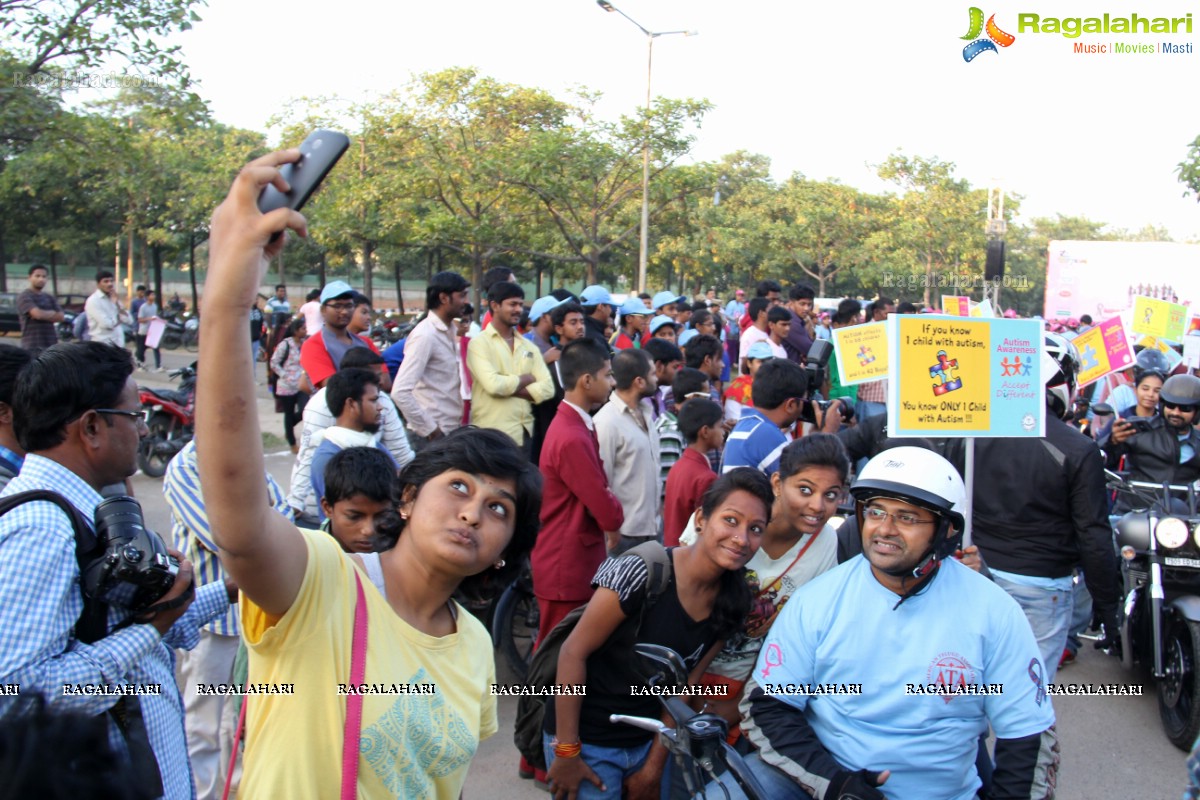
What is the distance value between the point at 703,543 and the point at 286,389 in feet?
27.2

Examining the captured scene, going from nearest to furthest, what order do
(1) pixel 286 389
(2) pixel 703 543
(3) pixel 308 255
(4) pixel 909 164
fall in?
(2) pixel 703 543 < (1) pixel 286 389 < (3) pixel 308 255 < (4) pixel 909 164

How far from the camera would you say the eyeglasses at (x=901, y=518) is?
8.80ft

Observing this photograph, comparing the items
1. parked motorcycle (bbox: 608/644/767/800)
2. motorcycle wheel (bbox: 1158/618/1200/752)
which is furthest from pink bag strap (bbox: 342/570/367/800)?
motorcycle wheel (bbox: 1158/618/1200/752)

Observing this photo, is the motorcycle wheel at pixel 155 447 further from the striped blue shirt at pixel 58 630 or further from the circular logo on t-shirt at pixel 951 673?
the circular logo on t-shirt at pixel 951 673

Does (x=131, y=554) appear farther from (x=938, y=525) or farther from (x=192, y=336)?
(x=192, y=336)

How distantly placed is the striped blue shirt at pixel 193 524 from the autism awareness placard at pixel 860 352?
3.93 metres

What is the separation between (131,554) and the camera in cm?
203

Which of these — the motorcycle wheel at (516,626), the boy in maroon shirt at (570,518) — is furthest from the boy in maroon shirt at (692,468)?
the motorcycle wheel at (516,626)

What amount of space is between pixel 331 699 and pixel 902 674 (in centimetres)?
161

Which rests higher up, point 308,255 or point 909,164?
point 909,164

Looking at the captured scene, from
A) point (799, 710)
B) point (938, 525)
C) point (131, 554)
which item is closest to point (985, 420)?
point (938, 525)

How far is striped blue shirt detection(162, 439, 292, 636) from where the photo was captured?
3494 millimetres

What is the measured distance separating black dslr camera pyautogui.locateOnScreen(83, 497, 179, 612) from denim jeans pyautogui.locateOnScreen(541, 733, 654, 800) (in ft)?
4.91

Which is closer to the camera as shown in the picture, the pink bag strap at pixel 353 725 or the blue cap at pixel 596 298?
the pink bag strap at pixel 353 725
